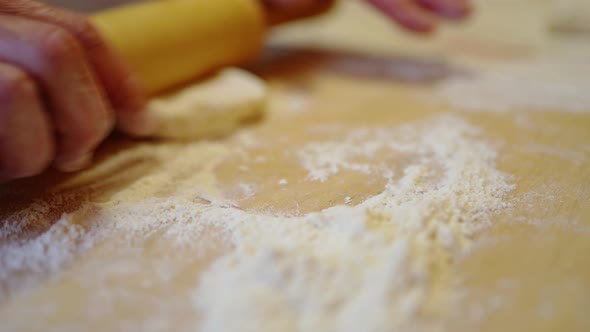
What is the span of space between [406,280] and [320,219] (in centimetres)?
15

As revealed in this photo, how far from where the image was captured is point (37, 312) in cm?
52

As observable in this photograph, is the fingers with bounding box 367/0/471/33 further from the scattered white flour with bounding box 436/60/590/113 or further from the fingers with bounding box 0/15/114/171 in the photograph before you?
the fingers with bounding box 0/15/114/171

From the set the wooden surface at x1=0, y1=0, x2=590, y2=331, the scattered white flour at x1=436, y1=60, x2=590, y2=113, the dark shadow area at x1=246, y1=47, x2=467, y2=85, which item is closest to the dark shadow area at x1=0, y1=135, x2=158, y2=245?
the wooden surface at x1=0, y1=0, x2=590, y2=331

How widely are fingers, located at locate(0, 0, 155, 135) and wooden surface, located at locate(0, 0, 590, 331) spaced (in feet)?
0.29

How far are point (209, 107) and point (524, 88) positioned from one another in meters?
0.74

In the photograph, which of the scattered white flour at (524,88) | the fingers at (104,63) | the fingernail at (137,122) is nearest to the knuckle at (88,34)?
the fingers at (104,63)

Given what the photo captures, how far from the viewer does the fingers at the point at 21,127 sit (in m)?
0.57

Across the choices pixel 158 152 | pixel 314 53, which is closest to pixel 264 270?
pixel 158 152

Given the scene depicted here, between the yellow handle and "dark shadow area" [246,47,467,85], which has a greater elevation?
the yellow handle

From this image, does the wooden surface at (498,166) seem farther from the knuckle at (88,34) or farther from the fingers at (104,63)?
the knuckle at (88,34)

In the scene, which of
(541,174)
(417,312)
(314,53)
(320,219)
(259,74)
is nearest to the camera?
(417,312)

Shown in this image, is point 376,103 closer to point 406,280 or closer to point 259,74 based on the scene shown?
point 259,74

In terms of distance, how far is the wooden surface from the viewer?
0.52m

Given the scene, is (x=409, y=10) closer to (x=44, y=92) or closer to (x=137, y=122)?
(x=137, y=122)
